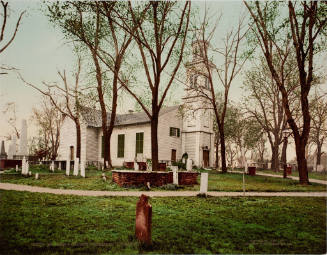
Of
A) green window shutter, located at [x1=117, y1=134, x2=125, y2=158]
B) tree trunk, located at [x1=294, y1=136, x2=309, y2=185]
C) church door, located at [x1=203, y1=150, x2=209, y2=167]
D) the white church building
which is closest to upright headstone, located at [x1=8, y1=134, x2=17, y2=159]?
the white church building

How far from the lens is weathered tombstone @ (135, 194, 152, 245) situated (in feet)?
14.0

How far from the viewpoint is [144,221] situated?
432 cm

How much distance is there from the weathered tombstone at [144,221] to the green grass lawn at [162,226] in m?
0.13

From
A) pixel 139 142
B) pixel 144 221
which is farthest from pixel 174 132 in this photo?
pixel 144 221

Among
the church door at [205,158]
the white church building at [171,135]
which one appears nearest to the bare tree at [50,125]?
the white church building at [171,135]

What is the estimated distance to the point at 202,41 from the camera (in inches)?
819

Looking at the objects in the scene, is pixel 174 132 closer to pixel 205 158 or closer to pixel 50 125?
pixel 205 158

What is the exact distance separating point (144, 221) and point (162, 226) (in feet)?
4.13

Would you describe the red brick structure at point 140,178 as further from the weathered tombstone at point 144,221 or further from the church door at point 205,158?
the church door at point 205,158

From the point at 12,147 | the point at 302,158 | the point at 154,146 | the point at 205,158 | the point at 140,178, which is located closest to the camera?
the point at 140,178

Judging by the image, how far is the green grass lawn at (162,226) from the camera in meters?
4.27

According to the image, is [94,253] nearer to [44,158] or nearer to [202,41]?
[202,41]

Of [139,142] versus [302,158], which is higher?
[139,142]

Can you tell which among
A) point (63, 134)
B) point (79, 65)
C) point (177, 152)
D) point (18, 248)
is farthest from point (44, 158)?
point (18, 248)
